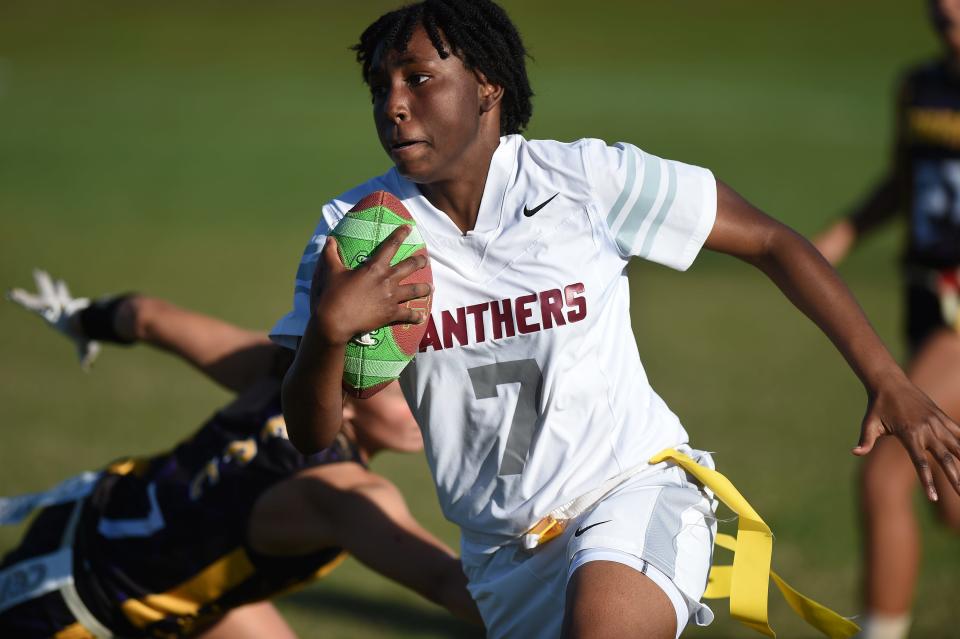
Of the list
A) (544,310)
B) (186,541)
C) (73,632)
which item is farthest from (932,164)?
(73,632)

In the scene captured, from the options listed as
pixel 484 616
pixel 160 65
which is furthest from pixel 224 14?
pixel 484 616

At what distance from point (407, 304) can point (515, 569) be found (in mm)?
868

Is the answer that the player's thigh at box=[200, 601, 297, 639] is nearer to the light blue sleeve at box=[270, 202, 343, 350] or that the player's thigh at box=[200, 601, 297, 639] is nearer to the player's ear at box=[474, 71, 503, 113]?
the light blue sleeve at box=[270, 202, 343, 350]

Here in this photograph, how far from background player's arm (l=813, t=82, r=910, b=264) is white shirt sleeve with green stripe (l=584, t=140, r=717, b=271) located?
8.37 feet

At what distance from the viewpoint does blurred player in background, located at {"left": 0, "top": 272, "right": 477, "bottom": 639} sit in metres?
3.88

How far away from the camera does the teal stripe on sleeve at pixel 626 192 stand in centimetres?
322

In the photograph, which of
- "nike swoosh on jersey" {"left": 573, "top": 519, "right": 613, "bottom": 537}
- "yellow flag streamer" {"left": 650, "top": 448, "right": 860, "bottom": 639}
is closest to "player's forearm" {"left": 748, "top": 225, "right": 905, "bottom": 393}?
"yellow flag streamer" {"left": 650, "top": 448, "right": 860, "bottom": 639}

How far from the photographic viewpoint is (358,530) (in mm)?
3852

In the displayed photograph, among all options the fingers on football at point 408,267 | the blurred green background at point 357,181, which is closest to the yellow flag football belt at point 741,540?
the fingers on football at point 408,267

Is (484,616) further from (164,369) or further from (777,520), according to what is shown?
(164,369)

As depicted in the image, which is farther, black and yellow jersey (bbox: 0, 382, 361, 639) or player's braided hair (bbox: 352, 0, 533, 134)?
black and yellow jersey (bbox: 0, 382, 361, 639)

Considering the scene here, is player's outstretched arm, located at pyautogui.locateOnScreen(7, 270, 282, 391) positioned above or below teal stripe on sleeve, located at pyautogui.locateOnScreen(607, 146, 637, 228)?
below

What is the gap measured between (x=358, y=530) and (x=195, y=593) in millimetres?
637

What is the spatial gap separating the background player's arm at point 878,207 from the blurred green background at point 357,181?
1.54 meters
